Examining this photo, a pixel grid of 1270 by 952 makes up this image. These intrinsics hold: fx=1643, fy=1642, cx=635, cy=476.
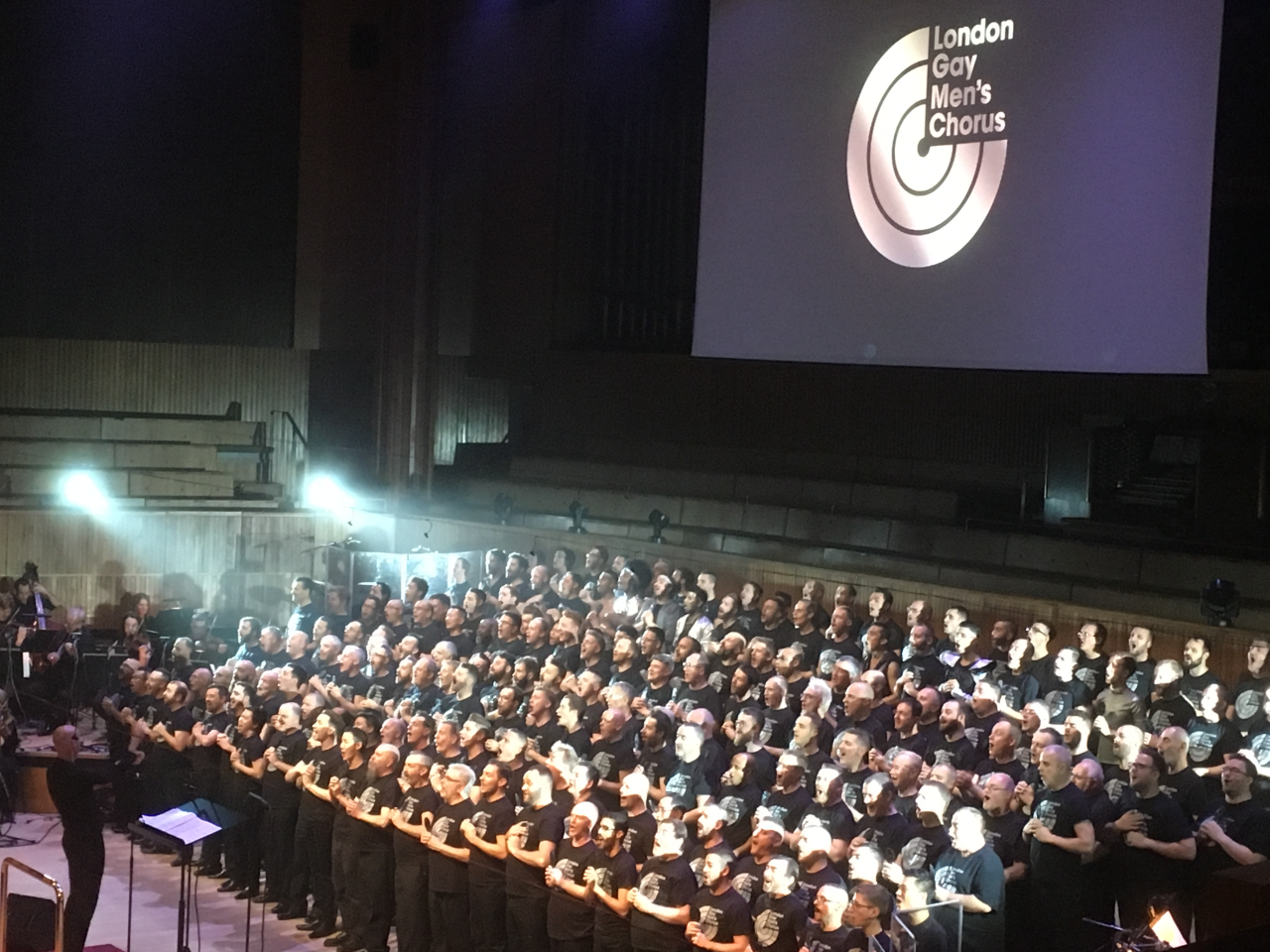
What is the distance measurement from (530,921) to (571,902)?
418mm

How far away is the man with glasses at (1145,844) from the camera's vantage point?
6.86 meters

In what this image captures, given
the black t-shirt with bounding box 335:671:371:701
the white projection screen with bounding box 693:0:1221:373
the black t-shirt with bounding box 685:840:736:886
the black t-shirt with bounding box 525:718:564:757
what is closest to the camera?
the black t-shirt with bounding box 685:840:736:886

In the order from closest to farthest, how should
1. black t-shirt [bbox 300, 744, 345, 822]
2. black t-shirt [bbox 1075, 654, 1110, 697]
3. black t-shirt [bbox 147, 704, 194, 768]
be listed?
black t-shirt [bbox 1075, 654, 1110, 697], black t-shirt [bbox 300, 744, 345, 822], black t-shirt [bbox 147, 704, 194, 768]

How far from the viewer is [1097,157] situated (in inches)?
410

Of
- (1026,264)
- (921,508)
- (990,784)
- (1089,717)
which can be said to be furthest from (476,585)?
(990,784)

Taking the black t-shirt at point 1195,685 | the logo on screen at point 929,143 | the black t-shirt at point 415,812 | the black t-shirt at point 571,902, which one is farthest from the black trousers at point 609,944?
the logo on screen at point 929,143

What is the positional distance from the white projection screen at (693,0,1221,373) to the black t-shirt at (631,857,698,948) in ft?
16.1

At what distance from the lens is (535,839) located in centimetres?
773

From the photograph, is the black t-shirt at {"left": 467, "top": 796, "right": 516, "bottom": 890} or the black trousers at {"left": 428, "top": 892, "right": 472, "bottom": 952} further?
the black trousers at {"left": 428, "top": 892, "right": 472, "bottom": 952}

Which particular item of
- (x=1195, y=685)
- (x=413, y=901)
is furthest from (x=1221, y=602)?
(x=413, y=901)

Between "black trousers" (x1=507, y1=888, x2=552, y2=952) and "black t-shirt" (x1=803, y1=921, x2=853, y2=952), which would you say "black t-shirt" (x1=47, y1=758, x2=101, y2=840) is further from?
"black t-shirt" (x1=803, y1=921, x2=853, y2=952)

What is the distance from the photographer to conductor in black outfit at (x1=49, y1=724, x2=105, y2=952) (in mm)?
8258

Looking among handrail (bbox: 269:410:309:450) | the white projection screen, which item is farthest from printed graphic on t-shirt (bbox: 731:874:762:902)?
handrail (bbox: 269:410:309:450)

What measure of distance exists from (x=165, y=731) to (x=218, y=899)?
1257 mm
